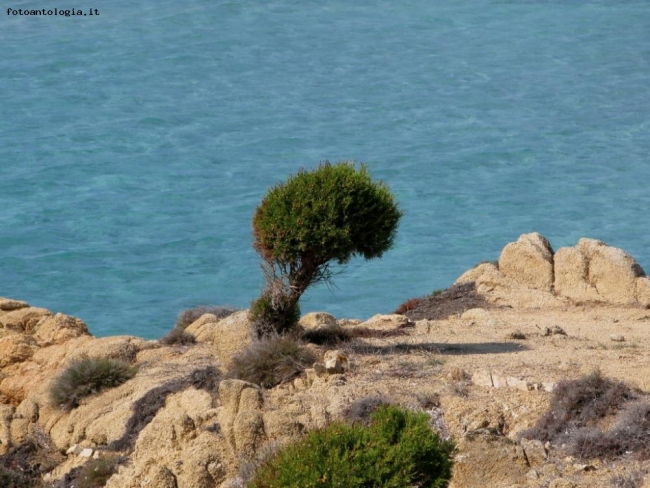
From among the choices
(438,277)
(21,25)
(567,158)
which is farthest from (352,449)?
(21,25)

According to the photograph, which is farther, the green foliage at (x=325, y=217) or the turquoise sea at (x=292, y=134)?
the turquoise sea at (x=292, y=134)

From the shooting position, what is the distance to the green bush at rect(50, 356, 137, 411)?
16891 millimetres

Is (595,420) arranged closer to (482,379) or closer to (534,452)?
(534,452)

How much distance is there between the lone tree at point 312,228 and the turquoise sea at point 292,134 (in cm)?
1852

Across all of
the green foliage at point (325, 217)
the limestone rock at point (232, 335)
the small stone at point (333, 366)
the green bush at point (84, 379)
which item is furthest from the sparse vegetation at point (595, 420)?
the green bush at point (84, 379)

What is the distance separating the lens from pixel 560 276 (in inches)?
966

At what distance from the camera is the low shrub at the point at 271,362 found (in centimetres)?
1564

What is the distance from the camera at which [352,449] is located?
1033 centimetres

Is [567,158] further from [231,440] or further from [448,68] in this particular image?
[231,440]

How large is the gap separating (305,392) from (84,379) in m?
3.77

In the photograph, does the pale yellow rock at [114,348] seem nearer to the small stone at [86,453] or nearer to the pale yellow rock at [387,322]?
the small stone at [86,453]

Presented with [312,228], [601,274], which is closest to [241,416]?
[312,228]

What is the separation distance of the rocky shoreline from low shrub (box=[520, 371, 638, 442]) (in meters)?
0.26

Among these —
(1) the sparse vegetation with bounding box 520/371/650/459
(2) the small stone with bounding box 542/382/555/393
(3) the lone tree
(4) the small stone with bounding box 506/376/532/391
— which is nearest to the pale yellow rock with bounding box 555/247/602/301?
(3) the lone tree
